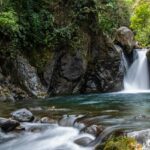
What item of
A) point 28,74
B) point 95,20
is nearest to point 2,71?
point 28,74

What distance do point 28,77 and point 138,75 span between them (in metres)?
9.35

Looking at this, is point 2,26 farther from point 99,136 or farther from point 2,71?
point 99,136

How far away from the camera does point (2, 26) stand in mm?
22875

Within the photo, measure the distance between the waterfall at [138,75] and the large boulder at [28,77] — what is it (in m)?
7.35

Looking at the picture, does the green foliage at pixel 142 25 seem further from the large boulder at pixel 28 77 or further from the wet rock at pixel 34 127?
the wet rock at pixel 34 127

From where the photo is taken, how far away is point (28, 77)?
23.7 m

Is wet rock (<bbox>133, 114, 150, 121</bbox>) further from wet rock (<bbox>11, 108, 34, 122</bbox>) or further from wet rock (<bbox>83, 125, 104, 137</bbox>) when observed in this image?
wet rock (<bbox>11, 108, 34, 122</bbox>)

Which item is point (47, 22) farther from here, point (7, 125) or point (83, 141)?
point (83, 141)

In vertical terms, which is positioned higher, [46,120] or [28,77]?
[28,77]

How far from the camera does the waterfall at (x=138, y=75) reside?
28781 millimetres

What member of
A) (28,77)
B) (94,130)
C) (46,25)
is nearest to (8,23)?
(46,25)

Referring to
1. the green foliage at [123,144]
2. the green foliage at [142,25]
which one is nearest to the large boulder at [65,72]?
the green foliage at [123,144]

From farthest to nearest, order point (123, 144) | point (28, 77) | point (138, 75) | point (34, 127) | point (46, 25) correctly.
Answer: point (138, 75)
point (46, 25)
point (28, 77)
point (34, 127)
point (123, 144)

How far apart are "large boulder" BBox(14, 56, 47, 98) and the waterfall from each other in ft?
24.1
